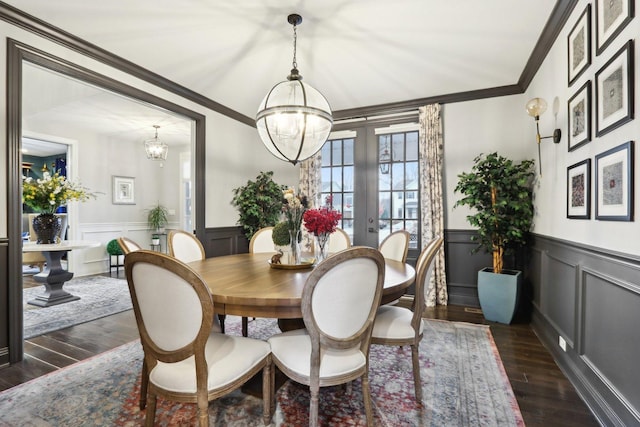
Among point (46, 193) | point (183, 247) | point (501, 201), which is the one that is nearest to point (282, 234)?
point (183, 247)

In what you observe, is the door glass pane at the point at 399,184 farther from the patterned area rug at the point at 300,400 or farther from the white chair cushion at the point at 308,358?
the white chair cushion at the point at 308,358

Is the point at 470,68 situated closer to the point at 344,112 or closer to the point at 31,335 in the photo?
the point at 344,112

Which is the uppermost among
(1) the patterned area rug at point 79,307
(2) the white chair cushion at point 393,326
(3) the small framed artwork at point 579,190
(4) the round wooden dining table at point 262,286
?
(3) the small framed artwork at point 579,190

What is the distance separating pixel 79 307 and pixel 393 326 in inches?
158

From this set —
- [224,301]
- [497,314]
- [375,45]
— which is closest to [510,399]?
[497,314]

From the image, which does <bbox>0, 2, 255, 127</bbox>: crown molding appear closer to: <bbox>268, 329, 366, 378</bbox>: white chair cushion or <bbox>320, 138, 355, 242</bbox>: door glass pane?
<bbox>320, 138, 355, 242</bbox>: door glass pane

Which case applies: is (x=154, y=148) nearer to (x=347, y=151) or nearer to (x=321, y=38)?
(x=347, y=151)

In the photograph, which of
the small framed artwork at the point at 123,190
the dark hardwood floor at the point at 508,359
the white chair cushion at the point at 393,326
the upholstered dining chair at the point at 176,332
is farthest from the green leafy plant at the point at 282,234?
the small framed artwork at the point at 123,190

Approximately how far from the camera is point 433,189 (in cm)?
415

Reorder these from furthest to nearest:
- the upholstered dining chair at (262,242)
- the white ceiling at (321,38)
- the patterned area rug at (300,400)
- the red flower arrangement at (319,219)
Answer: the upholstered dining chair at (262,242)
the white ceiling at (321,38)
the red flower arrangement at (319,219)
the patterned area rug at (300,400)

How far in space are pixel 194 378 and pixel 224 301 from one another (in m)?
0.34

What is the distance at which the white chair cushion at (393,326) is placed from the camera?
1910 mm

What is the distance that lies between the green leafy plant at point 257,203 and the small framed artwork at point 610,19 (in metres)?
3.84

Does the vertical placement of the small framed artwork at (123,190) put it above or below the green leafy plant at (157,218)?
above
